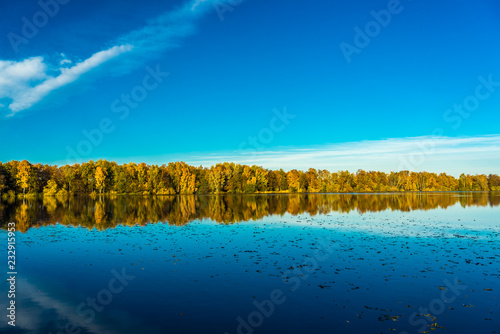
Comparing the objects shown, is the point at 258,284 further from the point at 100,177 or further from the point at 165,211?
the point at 100,177

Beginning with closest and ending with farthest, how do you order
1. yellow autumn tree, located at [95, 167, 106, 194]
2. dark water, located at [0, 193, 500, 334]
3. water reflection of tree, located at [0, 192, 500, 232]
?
dark water, located at [0, 193, 500, 334] → water reflection of tree, located at [0, 192, 500, 232] → yellow autumn tree, located at [95, 167, 106, 194]

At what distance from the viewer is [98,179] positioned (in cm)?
14175

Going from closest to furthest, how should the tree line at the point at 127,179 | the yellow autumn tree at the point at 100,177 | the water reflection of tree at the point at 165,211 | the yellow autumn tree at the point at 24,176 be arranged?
the water reflection of tree at the point at 165,211, the yellow autumn tree at the point at 24,176, the tree line at the point at 127,179, the yellow autumn tree at the point at 100,177

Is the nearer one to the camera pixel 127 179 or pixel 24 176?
pixel 24 176

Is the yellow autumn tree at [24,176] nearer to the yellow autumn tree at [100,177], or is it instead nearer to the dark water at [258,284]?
the yellow autumn tree at [100,177]

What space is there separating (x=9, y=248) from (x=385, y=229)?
3127 centimetres

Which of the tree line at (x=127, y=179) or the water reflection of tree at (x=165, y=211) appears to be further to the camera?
the tree line at (x=127, y=179)

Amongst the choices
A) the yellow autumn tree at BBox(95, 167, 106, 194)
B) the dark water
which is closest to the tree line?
the yellow autumn tree at BBox(95, 167, 106, 194)

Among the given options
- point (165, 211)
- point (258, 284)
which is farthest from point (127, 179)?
point (258, 284)

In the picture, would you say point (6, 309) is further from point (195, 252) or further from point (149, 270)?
point (195, 252)

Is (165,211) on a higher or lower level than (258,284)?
higher

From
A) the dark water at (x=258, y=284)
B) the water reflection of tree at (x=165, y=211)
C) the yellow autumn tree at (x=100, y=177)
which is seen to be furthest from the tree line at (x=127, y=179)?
the dark water at (x=258, y=284)

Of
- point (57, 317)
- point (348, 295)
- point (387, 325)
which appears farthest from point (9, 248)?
point (387, 325)

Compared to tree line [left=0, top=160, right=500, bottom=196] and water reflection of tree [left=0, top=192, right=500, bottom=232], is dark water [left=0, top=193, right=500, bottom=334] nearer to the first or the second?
water reflection of tree [left=0, top=192, right=500, bottom=232]
